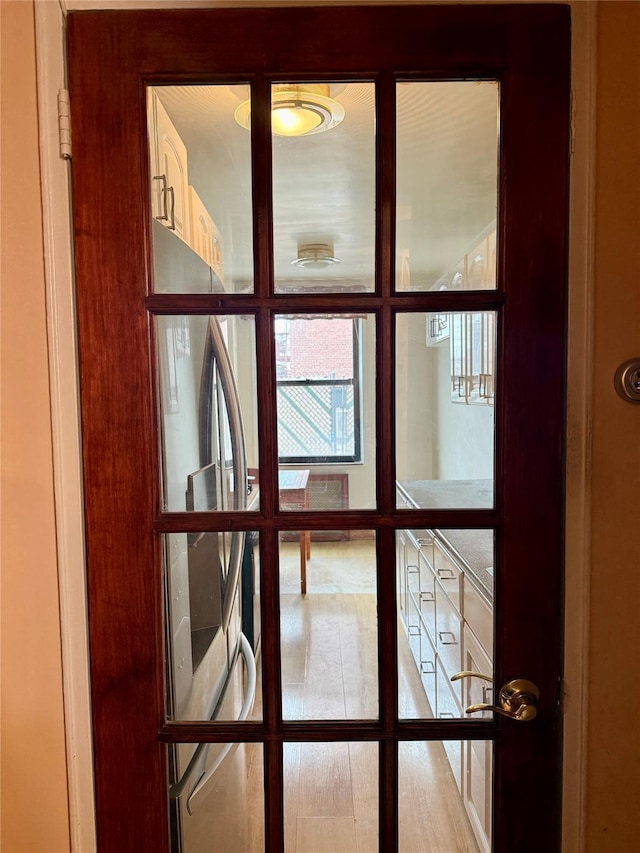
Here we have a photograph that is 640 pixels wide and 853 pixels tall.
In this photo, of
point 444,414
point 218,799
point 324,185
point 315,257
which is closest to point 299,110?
point 324,185

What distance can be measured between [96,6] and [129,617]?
3.46 ft

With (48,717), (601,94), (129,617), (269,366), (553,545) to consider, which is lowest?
(48,717)

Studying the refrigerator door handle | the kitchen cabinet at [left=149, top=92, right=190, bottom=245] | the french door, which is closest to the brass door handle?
the french door

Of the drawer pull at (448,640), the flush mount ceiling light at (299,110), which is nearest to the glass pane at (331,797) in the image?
the drawer pull at (448,640)

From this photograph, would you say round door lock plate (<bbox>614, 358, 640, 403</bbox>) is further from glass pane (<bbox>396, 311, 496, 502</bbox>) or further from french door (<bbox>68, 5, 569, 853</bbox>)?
glass pane (<bbox>396, 311, 496, 502</bbox>)

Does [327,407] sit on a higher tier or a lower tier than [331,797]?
higher

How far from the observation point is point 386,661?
877mm

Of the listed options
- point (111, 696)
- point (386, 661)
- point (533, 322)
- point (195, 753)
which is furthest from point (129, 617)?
point (533, 322)

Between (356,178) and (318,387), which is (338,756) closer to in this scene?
(318,387)

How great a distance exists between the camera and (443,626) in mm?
988

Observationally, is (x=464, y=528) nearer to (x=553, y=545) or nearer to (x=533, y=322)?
(x=553, y=545)

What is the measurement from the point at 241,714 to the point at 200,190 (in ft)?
3.22

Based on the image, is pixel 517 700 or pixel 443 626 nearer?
pixel 517 700

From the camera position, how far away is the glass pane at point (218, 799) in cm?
90
